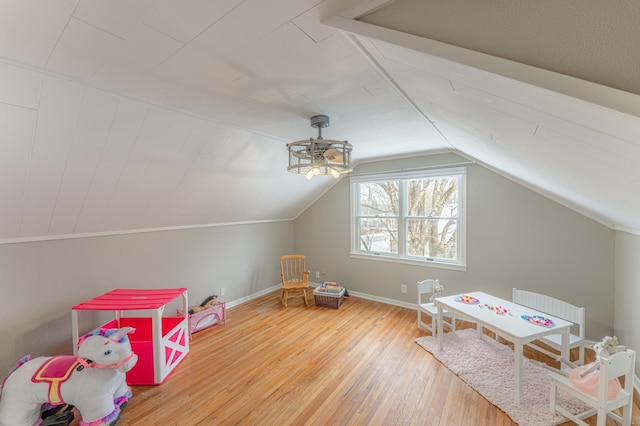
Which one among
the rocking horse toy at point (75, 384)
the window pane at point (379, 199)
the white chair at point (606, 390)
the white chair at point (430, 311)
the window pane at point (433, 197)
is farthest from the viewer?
the window pane at point (379, 199)

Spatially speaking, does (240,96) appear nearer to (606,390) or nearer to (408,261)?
(606,390)

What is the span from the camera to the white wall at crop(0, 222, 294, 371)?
223 centimetres

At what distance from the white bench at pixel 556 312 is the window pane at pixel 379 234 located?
179 centimetres

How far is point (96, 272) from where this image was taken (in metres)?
2.71

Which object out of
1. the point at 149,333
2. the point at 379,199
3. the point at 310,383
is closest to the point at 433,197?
the point at 379,199

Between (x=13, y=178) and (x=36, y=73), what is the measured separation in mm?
896

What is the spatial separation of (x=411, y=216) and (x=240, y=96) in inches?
125

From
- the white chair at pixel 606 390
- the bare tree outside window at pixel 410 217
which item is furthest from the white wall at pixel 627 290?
the bare tree outside window at pixel 410 217

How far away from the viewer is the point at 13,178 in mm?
1810

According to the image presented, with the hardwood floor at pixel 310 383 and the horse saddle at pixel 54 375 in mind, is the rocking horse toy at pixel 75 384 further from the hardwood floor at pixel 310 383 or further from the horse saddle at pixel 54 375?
the hardwood floor at pixel 310 383

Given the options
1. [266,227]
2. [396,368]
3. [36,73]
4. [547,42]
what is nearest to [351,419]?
[396,368]

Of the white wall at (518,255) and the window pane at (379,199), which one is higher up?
the window pane at (379,199)

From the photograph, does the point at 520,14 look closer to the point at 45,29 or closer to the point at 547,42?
the point at 547,42

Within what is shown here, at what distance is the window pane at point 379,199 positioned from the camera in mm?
4270
